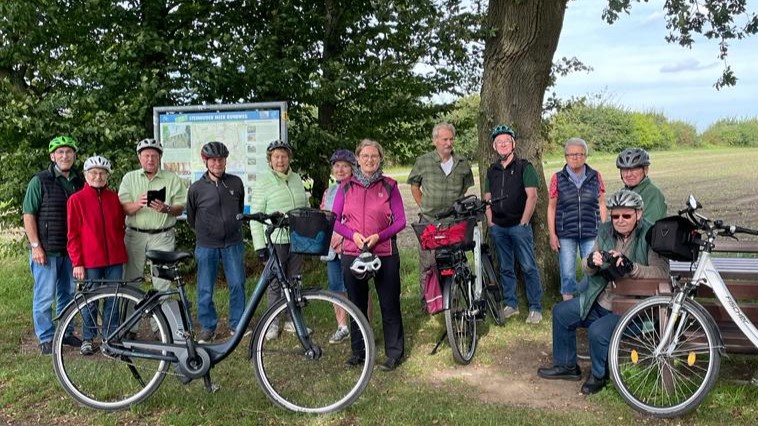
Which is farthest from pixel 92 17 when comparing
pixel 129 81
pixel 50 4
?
pixel 129 81

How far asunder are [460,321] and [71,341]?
10.5 ft

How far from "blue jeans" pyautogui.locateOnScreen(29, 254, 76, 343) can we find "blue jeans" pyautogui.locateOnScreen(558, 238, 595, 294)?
493cm

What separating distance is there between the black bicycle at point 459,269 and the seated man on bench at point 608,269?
0.94 metres

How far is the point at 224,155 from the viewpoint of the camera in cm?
598

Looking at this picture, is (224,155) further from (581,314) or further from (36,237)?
(581,314)

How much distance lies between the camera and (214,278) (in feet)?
20.6

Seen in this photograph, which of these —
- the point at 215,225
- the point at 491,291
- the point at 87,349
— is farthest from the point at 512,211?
the point at 87,349

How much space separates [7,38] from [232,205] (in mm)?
4768

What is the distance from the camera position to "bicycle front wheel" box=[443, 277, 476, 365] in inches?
209

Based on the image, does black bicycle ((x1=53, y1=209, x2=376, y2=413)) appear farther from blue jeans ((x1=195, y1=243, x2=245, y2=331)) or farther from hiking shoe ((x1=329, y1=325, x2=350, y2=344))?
blue jeans ((x1=195, y1=243, x2=245, y2=331))

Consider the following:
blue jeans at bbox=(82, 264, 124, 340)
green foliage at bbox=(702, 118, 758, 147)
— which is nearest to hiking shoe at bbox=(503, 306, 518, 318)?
blue jeans at bbox=(82, 264, 124, 340)

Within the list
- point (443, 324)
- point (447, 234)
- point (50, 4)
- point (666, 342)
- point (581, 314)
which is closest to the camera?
point (666, 342)

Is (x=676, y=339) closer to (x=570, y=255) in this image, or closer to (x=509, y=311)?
(x=570, y=255)

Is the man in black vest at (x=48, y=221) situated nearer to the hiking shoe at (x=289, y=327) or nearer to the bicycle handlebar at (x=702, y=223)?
the hiking shoe at (x=289, y=327)
